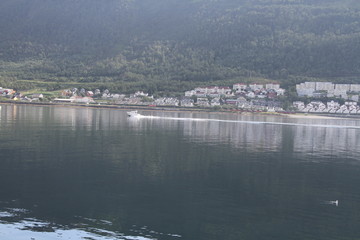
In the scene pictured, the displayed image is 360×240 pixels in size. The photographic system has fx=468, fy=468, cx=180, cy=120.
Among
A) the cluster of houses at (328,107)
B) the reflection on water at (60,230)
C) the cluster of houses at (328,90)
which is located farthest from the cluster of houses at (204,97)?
the reflection on water at (60,230)

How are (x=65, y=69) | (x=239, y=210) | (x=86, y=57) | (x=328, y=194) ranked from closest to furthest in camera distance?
(x=239, y=210) → (x=328, y=194) → (x=65, y=69) → (x=86, y=57)

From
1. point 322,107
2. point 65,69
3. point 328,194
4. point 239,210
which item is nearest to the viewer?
point 239,210

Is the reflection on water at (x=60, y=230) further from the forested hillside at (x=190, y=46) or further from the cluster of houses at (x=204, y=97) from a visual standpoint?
the forested hillside at (x=190, y=46)

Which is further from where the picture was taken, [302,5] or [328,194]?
[302,5]

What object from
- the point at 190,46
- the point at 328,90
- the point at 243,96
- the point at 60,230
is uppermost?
the point at 190,46

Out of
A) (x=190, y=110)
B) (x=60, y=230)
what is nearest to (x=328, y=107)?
(x=190, y=110)

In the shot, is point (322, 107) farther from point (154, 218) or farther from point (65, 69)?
point (154, 218)

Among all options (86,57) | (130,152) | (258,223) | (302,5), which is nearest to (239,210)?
(258,223)

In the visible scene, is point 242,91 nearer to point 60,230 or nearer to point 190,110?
point 190,110
